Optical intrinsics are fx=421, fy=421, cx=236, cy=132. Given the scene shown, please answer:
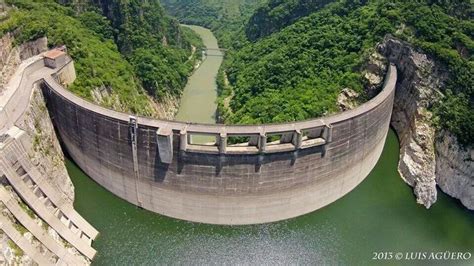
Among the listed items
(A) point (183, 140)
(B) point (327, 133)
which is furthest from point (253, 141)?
(B) point (327, 133)

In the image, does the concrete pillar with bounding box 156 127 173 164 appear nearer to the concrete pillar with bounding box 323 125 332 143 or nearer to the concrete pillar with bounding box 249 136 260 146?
the concrete pillar with bounding box 249 136 260 146

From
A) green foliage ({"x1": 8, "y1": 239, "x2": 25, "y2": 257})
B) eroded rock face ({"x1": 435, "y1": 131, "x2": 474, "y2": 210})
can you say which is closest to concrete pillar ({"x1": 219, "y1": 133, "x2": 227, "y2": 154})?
A: green foliage ({"x1": 8, "y1": 239, "x2": 25, "y2": 257})

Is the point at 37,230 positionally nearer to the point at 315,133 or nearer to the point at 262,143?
the point at 262,143

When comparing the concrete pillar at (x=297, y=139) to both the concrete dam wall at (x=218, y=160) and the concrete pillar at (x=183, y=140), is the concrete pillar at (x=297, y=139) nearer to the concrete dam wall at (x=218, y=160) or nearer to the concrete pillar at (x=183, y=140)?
the concrete dam wall at (x=218, y=160)

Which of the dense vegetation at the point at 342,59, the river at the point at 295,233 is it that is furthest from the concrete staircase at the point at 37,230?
the dense vegetation at the point at 342,59

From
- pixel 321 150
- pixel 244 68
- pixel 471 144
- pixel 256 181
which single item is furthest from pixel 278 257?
pixel 244 68

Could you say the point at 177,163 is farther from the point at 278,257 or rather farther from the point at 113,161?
the point at 278,257
